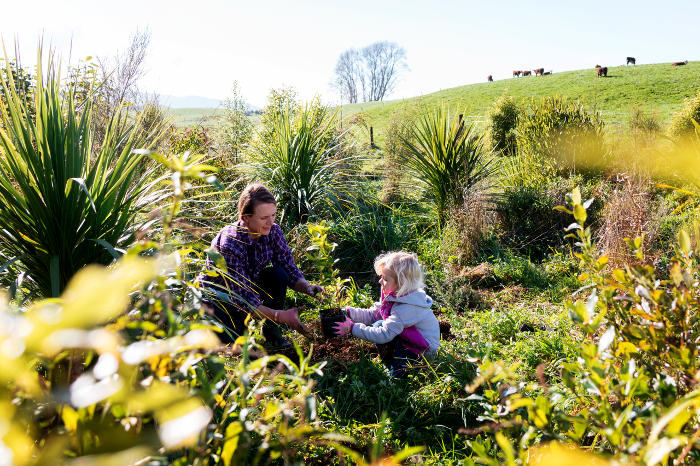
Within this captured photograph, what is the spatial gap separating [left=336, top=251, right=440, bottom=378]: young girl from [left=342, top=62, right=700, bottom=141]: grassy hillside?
19.6m

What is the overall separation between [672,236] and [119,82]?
9146 millimetres

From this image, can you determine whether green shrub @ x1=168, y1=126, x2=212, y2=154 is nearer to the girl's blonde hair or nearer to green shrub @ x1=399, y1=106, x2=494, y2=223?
green shrub @ x1=399, y1=106, x2=494, y2=223

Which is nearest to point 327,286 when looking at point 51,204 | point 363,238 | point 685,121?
point 363,238

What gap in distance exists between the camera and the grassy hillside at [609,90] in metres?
24.2

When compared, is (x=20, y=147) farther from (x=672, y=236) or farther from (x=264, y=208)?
(x=672, y=236)

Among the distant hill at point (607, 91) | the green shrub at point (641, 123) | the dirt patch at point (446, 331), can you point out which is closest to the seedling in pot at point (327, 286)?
the dirt patch at point (446, 331)

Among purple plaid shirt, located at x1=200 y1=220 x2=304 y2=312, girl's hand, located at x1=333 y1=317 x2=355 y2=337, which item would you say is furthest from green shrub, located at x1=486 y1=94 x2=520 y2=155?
girl's hand, located at x1=333 y1=317 x2=355 y2=337

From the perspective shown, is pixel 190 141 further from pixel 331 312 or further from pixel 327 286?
pixel 331 312

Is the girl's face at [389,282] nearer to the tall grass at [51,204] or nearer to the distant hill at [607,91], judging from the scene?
the tall grass at [51,204]

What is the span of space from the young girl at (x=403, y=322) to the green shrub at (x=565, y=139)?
6.12m

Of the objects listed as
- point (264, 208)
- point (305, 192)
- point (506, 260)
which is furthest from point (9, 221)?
point (506, 260)

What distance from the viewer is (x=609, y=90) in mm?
27984

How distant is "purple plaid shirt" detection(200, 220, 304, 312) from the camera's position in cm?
304

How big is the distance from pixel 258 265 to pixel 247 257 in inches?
4.8
